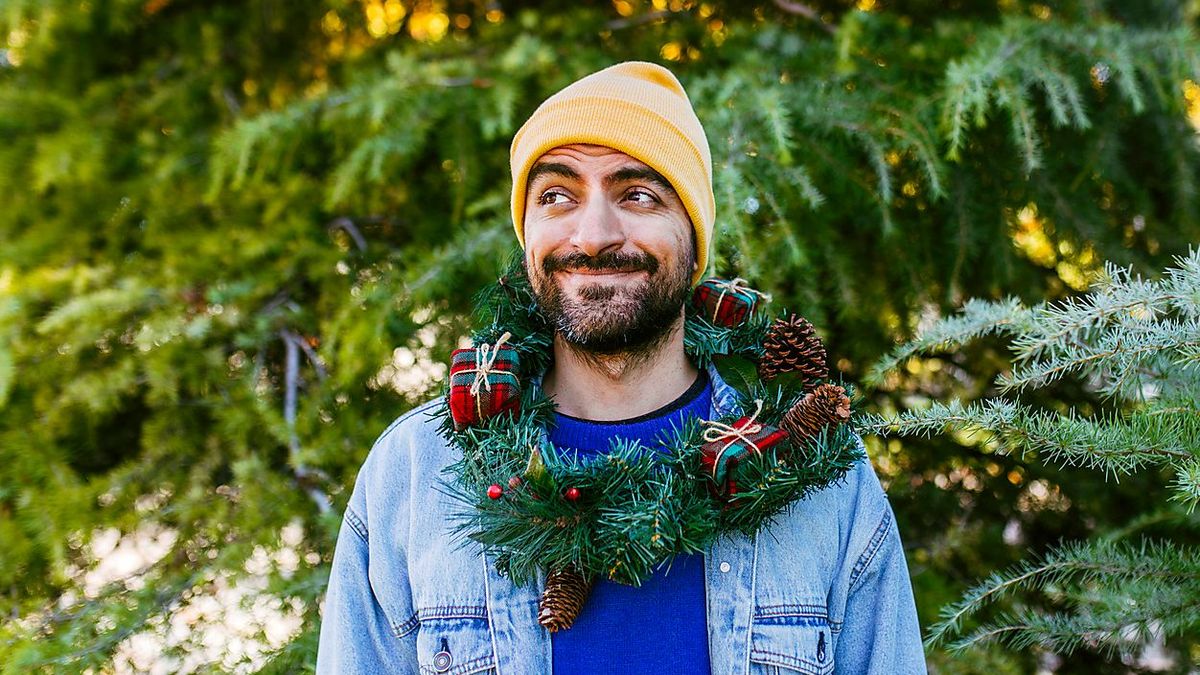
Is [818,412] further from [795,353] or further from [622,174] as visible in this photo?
[622,174]

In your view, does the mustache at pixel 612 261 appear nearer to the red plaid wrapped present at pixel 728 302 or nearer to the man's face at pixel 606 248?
the man's face at pixel 606 248

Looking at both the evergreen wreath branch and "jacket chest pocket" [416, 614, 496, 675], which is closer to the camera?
the evergreen wreath branch

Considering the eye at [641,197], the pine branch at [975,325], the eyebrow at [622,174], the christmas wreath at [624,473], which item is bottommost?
the christmas wreath at [624,473]

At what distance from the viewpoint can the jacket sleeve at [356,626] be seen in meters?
1.46

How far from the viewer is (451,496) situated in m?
1.43

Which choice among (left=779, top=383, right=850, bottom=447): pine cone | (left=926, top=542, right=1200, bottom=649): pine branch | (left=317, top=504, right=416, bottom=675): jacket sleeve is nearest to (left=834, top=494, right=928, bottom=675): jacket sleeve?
(left=926, top=542, right=1200, bottom=649): pine branch

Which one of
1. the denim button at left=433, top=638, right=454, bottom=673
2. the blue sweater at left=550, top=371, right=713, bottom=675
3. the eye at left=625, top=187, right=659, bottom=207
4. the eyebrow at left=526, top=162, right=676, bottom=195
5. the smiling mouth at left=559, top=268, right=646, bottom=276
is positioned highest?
the eyebrow at left=526, top=162, right=676, bottom=195

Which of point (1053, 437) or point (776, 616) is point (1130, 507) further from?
point (776, 616)

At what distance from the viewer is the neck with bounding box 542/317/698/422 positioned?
1527 millimetres

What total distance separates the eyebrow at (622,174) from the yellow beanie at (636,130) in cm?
1

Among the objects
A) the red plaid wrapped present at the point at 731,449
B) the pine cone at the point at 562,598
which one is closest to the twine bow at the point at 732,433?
the red plaid wrapped present at the point at 731,449

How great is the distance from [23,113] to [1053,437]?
9.06 ft

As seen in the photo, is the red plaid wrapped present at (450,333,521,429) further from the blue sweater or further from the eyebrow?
the eyebrow

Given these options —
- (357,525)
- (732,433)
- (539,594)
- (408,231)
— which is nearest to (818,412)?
(732,433)
